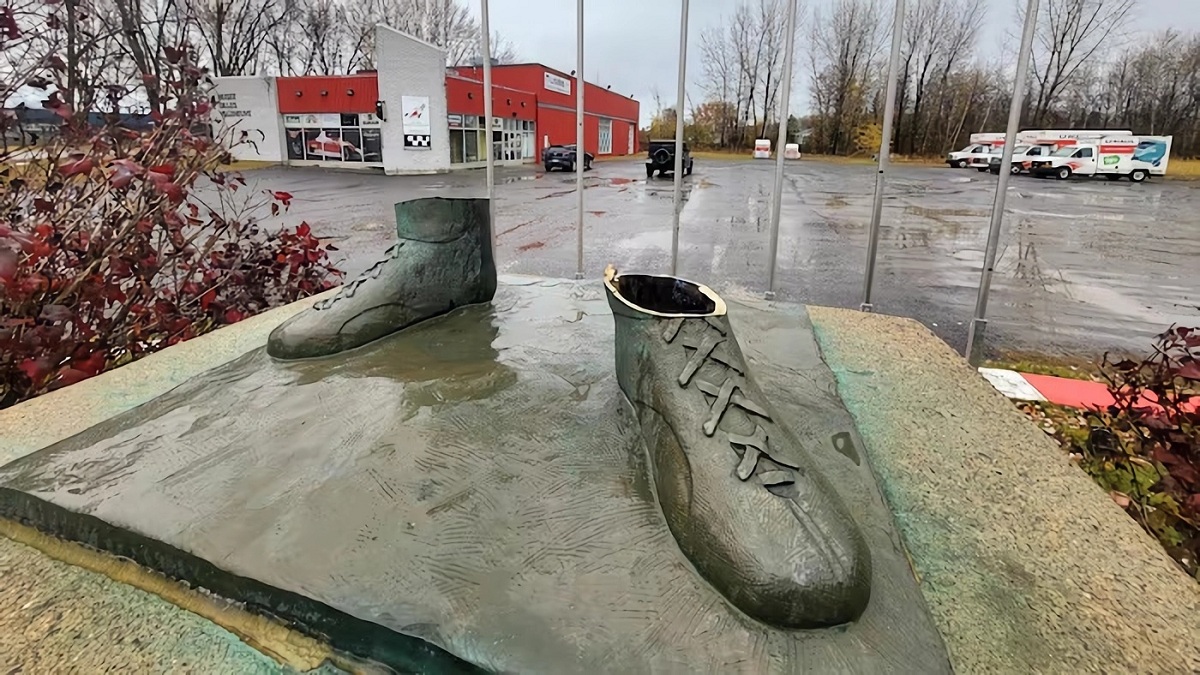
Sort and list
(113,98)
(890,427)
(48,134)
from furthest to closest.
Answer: (113,98), (48,134), (890,427)

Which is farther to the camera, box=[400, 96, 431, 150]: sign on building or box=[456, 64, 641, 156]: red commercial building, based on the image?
box=[456, 64, 641, 156]: red commercial building

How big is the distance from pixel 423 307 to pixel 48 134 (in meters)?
1.90

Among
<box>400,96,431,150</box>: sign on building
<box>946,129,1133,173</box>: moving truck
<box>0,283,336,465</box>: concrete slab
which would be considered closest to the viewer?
<box>0,283,336,465</box>: concrete slab

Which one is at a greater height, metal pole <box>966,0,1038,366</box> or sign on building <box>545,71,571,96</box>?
sign on building <box>545,71,571,96</box>

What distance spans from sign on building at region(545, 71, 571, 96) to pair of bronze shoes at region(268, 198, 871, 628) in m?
29.9

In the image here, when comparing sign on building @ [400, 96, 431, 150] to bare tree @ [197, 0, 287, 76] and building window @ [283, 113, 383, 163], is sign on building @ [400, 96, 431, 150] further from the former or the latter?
bare tree @ [197, 0, 287, 76]

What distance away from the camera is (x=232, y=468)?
117 centimetres

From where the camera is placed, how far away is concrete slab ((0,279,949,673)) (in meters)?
0.82

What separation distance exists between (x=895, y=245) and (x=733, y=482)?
8.23 metres

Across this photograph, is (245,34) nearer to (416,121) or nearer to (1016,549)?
(416,121)

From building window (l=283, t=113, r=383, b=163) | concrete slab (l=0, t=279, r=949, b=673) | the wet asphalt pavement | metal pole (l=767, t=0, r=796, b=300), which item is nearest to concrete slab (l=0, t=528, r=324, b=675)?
concrete slab (l=0, t=279, r=949, b=673)

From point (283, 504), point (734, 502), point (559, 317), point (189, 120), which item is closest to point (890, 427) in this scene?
point (734, 502)

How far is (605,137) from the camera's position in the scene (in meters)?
35.9

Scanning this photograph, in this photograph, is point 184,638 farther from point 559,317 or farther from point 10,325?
point 10,325
